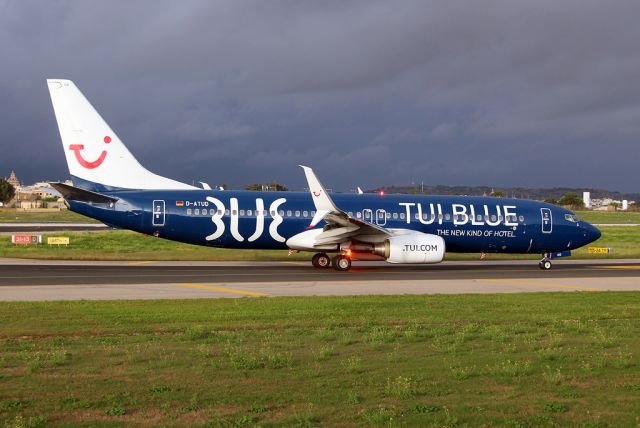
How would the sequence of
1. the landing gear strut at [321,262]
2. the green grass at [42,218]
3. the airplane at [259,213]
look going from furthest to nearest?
the green grass at [42,218] < the landing gear strut at [321,262] < the airplane at [259,213]

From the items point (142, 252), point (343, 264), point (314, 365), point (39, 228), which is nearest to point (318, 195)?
point (343, 264)

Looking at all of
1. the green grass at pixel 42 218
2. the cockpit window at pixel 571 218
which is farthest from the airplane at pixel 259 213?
the green grass at pixel 42 218

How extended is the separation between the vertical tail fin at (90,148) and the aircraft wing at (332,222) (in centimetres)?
746

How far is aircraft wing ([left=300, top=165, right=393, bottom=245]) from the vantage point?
27266mm

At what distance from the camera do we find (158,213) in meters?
28.9

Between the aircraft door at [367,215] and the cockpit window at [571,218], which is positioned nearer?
the aircraft door at [367,215]

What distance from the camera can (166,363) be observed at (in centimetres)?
1018

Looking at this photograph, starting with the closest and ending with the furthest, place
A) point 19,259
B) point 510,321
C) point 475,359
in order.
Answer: point 475,359 < point 510,321 < point 19,259

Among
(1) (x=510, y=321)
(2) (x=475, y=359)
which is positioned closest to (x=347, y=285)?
(1) (x=510, y=321)

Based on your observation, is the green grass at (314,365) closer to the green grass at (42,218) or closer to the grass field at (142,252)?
the grass field at (142,252)

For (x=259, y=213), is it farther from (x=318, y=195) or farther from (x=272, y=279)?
(x=272, y=279)

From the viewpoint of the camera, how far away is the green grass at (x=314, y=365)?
7.84 meters

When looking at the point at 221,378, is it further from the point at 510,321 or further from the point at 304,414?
the point at 510,321

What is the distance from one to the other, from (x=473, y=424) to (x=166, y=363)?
4567 millimetres
